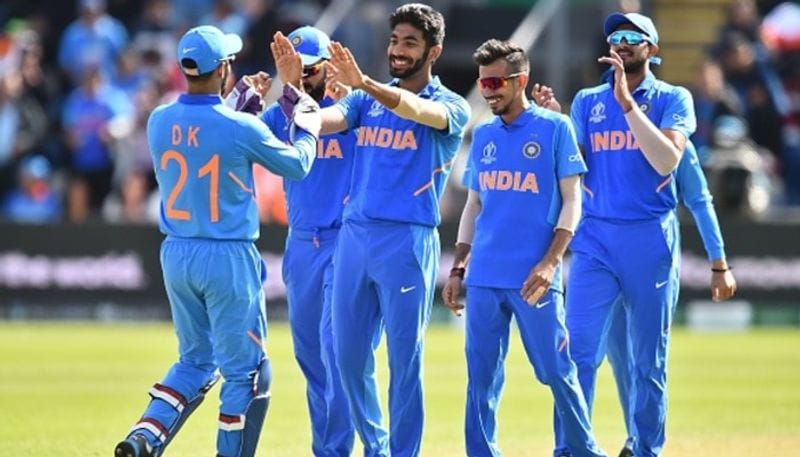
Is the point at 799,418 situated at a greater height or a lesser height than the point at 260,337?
lesser

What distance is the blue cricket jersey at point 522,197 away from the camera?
9727mm

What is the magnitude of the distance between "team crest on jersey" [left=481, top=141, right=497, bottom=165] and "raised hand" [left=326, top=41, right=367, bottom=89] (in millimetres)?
1041

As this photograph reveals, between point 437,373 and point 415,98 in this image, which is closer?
point 415,98

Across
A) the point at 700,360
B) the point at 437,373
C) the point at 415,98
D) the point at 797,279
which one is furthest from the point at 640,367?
the point at 797,279

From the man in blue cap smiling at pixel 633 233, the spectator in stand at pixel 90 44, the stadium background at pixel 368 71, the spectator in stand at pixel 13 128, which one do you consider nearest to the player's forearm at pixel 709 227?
the man in blue cap smiling at pixel 633 233

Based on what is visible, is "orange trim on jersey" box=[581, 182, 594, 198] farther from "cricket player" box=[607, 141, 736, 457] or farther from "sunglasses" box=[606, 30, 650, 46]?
"sunglasses" box=[606, 30, 650, 46]

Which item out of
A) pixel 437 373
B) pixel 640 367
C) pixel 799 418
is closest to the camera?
pixel 640 367

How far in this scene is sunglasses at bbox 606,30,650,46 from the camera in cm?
1039

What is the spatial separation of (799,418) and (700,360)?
4.79 metres

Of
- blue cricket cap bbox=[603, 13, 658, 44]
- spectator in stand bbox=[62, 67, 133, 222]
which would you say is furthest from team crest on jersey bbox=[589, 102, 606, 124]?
spectator in stand bbox=[62, 67, 133, 222]

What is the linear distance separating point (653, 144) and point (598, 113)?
529 millimetres

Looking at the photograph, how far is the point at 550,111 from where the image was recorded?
10.0m

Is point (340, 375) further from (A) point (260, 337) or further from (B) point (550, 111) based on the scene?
(B) point (550, 111)

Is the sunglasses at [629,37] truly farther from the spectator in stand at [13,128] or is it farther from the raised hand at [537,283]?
the spectator in stand at [13,128]
